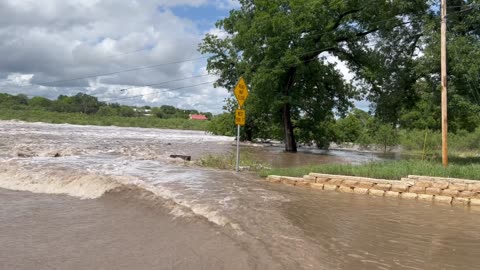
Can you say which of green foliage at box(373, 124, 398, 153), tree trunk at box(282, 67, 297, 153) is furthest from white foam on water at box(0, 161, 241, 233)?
green foliage at box(373, 124, 398, 153)

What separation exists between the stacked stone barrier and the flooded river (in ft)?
1.92

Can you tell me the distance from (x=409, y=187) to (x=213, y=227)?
6831 millimetres

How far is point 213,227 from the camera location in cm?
748

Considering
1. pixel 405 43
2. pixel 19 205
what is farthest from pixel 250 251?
pixel 405 43

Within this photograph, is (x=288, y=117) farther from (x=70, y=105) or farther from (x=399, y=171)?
(x=70, y=105)

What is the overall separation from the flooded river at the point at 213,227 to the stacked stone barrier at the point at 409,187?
0.58 metres

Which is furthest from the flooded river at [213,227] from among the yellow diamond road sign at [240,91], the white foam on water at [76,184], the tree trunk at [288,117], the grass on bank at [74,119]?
the grass on bank at [74,119]

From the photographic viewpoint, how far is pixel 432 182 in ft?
38.6

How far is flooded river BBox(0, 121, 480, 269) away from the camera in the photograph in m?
5.89

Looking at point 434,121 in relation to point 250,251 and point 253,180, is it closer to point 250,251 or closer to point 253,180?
point 253,180

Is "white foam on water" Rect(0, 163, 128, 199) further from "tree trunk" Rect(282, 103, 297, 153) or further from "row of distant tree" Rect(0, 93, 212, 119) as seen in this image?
"row of distant tree" Rect(0, 93, 212, 119)

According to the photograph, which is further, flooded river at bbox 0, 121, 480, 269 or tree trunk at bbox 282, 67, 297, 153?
tree trunk at bbox 282, 67, 297, 153

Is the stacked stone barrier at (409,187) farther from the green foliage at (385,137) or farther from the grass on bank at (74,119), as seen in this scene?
the grass on bank at (74,119)

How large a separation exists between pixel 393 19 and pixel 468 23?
5.78m
